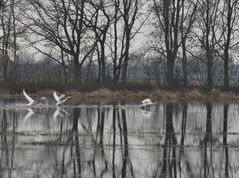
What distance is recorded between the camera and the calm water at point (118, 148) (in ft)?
35.7

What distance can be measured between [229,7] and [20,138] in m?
42.3

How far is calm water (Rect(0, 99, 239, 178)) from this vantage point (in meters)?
10.9

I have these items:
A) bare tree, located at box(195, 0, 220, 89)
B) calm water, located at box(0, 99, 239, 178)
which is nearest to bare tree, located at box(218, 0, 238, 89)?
bare tree, located at box(195, 0, 220, 89)

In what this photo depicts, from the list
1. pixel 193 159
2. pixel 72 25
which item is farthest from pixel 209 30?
pixel 193 159

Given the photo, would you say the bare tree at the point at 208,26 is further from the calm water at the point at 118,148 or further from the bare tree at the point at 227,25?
the calm water at the point at 118,148

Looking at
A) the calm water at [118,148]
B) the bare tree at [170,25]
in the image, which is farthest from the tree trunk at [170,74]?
the calm water at [118,148]

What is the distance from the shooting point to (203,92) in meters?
47.4

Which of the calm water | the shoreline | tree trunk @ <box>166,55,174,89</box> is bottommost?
the calm water

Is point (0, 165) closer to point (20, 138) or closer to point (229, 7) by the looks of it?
point (20, 138)

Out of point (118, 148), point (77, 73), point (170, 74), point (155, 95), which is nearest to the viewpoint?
point (118, 148)

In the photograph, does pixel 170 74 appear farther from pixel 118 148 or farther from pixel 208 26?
pixel 118 148

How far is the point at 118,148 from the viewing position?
14.1 m

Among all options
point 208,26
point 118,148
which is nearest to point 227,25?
point 208,26

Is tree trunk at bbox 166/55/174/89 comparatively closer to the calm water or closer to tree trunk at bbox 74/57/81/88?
tree trunk at bbox 74/57/81/88
